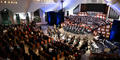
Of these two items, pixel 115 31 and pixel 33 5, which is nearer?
pixel 115 31

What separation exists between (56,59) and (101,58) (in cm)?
332

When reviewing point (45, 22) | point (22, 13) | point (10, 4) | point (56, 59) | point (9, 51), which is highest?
point (10, 4)

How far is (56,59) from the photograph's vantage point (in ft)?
26.6

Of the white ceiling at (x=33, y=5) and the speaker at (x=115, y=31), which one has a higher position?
the white ceiling at (x=33, y=5)

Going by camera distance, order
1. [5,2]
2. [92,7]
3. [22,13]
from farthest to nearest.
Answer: [92,7] → [22,13] → [5,2]

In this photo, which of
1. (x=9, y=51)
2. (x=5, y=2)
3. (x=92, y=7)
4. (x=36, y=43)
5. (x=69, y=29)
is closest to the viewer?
(x=9, y=51)

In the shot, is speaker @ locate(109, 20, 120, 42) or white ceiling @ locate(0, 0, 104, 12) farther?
white ceiling @ locate(0, 0, 104, 12)

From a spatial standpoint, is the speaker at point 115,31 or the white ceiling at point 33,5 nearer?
the speaker at point 115,31

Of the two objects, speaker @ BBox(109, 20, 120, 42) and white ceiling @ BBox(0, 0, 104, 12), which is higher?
white ceiling @ BBox(0, 0, 104, 12)

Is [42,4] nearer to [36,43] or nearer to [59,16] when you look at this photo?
[59,16]

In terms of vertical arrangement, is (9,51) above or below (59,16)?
below

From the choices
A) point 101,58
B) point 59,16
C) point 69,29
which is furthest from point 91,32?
point 101,58

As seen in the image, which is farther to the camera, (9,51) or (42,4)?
(42,4)

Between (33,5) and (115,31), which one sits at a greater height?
(33,5)
